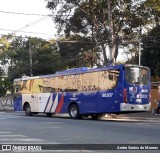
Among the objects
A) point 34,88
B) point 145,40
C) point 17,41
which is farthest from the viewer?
point 17,41

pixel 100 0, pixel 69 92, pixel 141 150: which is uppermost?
pixel 100 0

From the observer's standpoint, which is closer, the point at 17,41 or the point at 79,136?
the point at 79,136

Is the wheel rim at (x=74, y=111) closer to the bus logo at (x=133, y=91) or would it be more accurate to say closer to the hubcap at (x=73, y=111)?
the hubcap at (x=73, y=111)

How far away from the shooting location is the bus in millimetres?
22812

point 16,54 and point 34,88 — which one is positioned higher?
point 16,54

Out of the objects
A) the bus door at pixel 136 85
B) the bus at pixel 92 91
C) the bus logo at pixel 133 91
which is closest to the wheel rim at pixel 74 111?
the bus at pixel 92 91

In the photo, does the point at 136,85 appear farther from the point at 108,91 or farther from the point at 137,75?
the point at 108,91

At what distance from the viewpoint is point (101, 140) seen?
13.0 metres

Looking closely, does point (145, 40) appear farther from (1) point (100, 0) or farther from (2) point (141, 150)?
(2) point (141, 150)

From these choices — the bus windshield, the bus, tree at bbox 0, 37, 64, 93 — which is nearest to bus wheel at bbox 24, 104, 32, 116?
the bus

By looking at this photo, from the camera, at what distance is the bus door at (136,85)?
2269 cm

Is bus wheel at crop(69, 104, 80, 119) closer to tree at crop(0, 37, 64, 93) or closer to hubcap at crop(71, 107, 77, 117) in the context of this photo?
hubcap at crop(71, 107, 77, 117)

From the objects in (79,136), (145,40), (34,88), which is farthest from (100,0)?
(79,136)

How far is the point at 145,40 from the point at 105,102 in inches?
746
